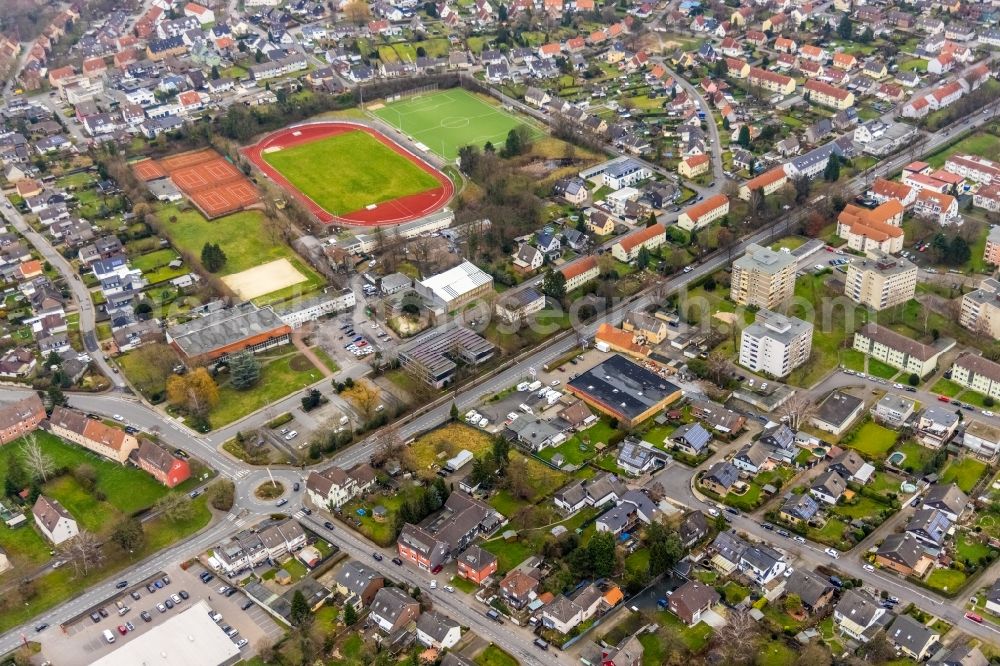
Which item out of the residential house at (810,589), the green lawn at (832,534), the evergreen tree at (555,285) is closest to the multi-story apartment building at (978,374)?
the green lawn at (832,534)

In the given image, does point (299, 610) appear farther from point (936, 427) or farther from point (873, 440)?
point (936, 427)

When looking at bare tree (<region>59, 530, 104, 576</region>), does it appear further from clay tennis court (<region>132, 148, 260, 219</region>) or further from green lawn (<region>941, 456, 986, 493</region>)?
green lawn (<region>941, 456, 986, 493</region>)

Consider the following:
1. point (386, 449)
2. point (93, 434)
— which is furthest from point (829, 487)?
point (93, 434)

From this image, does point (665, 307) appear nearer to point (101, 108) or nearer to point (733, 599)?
point (733, 599)

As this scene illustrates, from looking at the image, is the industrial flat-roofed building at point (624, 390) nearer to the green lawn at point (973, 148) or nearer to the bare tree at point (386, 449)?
the bare tree at point (386, 449)

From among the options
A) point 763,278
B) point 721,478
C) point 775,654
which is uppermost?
point 763,278

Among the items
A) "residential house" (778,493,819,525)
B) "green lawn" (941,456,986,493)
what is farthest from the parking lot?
"green lawn" (941,456,986,493)

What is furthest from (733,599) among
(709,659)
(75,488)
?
(75,488)
